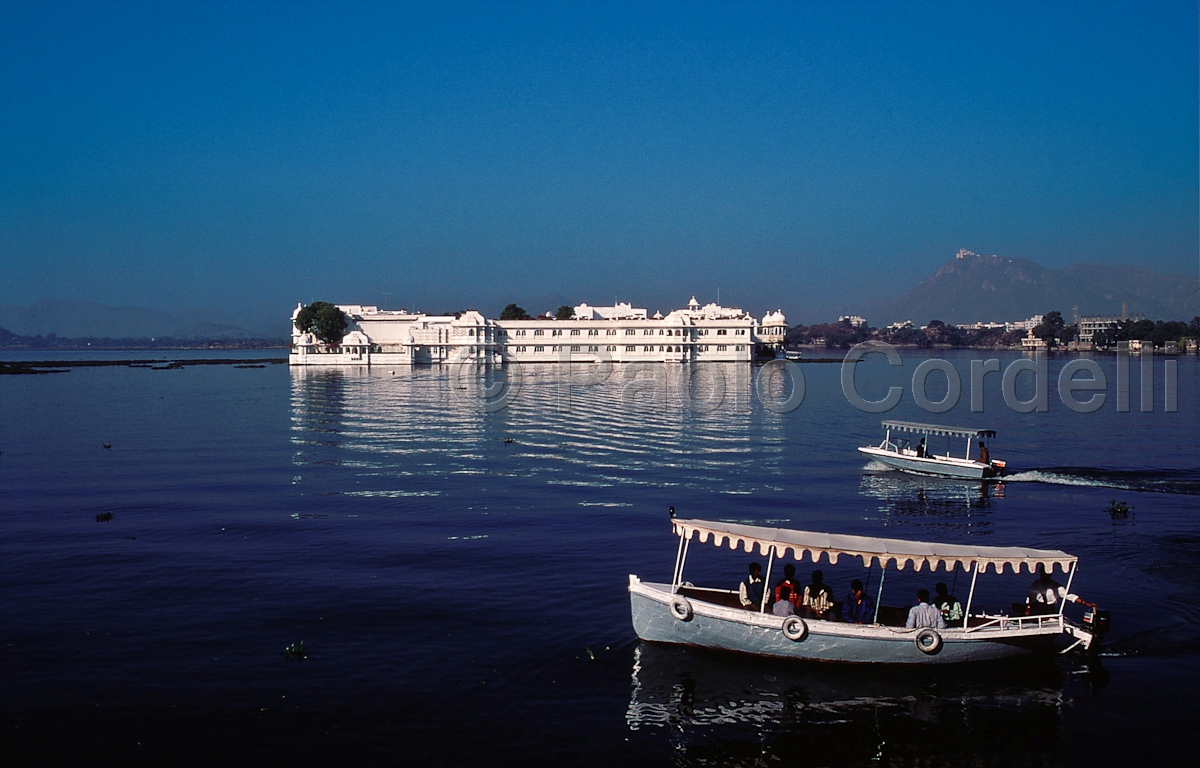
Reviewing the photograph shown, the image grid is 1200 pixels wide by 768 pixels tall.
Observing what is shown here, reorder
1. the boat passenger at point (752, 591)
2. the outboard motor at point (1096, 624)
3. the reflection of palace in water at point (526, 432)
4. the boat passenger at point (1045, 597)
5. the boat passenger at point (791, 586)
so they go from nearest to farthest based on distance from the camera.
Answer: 1. the boat passenger at point (791, 586)
2. the boat passenger at point (752, 591)
3. the outboard motor at point (1096, 624)
4. the boat passenger at point (1045, 597)
5. the reflection of palace in water at point (526, 432)

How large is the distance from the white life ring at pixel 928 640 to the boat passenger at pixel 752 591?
258 cm

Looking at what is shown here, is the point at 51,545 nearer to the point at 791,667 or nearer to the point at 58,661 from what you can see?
the point at 58,661

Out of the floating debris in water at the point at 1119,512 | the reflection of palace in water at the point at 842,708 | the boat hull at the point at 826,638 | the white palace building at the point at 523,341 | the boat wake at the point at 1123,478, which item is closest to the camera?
the reflection of palace in water at the point at 842,708

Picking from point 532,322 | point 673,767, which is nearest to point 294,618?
point 673,767

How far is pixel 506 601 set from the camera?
1786 centimetres

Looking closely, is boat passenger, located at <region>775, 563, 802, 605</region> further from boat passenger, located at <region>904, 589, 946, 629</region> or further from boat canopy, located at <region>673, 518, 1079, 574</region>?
boat passenger, located at <region>904, 589, 946, 629</region>

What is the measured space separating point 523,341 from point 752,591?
120 meters

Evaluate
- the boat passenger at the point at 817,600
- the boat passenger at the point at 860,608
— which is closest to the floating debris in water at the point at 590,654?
the boat passenger at the point at 817,600

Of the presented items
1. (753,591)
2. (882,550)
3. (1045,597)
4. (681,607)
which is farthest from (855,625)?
(1045,597)

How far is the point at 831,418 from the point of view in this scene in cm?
5525

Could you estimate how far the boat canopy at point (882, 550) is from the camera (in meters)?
14.9

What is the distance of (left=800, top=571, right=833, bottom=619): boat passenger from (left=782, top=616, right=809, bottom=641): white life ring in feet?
1.74

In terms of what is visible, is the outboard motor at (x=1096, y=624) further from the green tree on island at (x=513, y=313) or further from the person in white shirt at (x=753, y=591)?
the green tree on island at (x=513, y=313)

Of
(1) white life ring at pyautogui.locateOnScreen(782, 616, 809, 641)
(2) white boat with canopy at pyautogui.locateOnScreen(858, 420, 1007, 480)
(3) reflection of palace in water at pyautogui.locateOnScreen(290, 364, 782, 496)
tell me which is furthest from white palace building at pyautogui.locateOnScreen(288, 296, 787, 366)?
(1) white life ring at pyautogui.locateOnScreen(782, 616, 809, 641)
